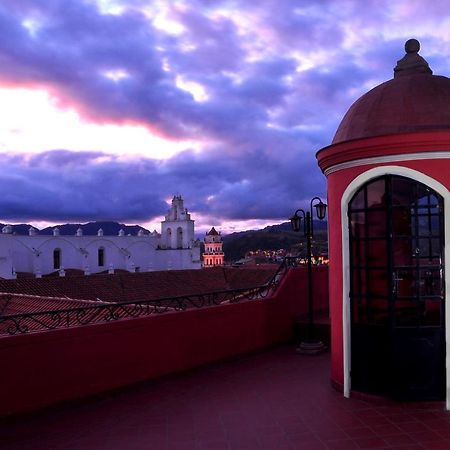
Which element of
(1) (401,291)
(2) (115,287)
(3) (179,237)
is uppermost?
(3) (179,237)

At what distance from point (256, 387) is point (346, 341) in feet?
5.06

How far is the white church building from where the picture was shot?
42.3 meters

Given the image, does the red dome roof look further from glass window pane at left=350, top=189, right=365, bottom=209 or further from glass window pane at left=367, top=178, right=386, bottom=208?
glass window pane at left=350, top=189, right=365, bottom=209

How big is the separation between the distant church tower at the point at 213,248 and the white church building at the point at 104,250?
1423 cm

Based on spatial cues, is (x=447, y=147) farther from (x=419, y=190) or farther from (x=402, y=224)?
(x=402, y=224)

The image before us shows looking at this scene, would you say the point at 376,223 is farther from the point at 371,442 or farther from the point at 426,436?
the point at 371,442

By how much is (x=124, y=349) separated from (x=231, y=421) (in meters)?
2.15

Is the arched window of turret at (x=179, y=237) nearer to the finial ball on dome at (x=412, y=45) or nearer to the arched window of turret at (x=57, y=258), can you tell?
the arched window of turret at (x=57, y=258)

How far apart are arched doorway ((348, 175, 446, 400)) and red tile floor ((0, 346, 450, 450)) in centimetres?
34

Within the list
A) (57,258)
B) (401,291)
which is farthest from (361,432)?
(57,258)

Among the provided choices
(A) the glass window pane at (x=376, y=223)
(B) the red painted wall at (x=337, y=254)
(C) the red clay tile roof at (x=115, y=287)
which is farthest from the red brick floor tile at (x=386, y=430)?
(C) the red clay tile roof at (x=115, y=287)

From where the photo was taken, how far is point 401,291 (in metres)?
6.14

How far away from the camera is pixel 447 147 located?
18.9 feet

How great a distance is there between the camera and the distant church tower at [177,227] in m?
52.8
